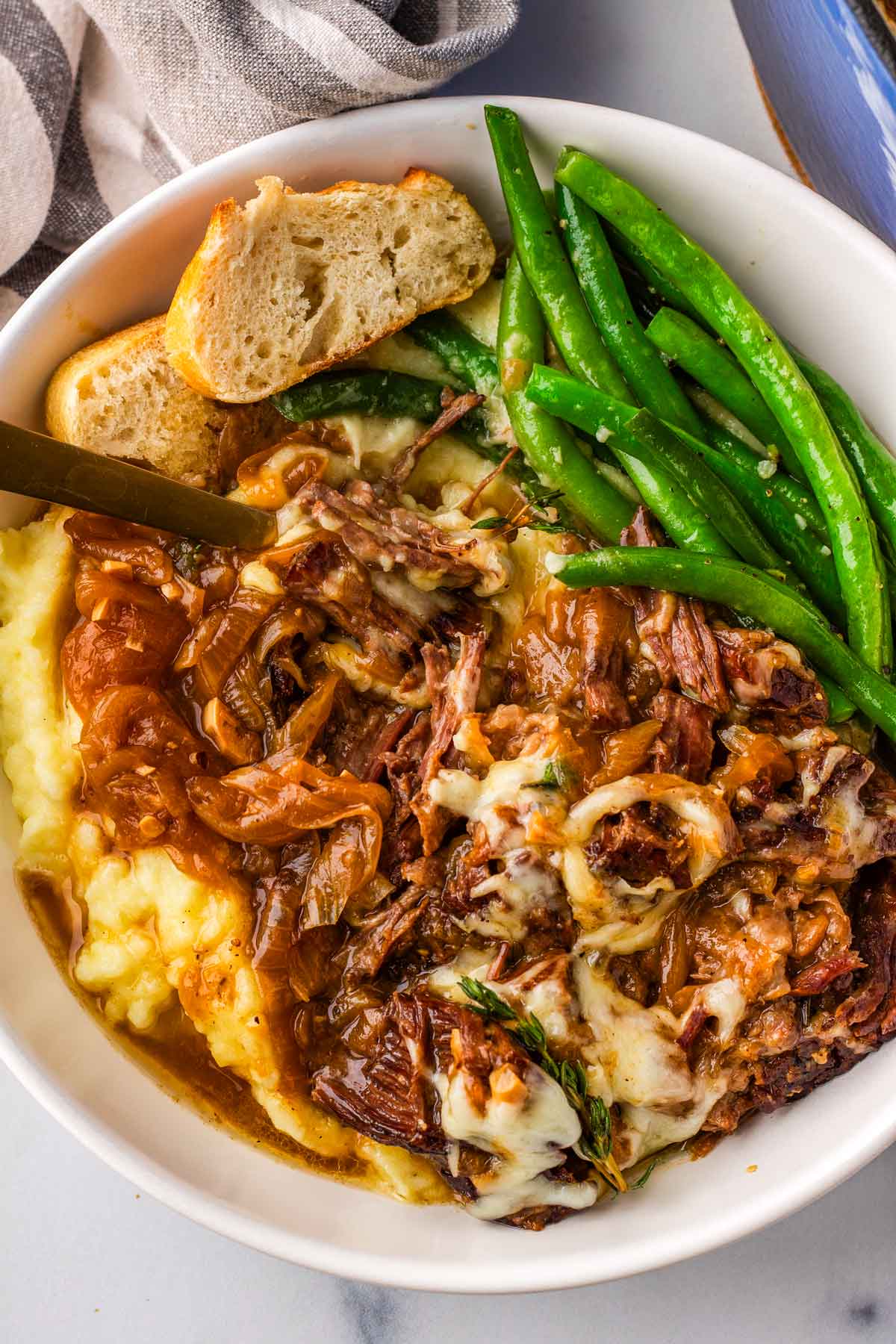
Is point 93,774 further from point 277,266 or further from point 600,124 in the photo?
point 600,124

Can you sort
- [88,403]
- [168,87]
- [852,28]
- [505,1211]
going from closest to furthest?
[852,28], [505,1211], [88,403], [168,87]

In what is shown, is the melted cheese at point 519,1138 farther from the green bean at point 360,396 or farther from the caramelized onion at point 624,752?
the green bean at point 360,396

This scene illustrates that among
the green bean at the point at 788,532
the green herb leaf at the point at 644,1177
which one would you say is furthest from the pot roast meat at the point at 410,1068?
the green bean at the point at 788,532

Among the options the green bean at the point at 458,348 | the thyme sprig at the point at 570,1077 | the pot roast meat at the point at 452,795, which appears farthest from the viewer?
the green bean at the point at 458,348

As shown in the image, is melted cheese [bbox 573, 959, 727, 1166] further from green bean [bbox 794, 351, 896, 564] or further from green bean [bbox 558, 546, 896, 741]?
green bean [bbox 794, 351, 896, 564]

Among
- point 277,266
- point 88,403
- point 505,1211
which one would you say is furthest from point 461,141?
point 505,1211

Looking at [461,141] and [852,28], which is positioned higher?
[852,28]

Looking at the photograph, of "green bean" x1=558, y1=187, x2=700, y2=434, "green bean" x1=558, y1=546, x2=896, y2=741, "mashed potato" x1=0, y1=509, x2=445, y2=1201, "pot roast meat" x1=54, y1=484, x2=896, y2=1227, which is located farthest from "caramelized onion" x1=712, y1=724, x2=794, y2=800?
"mashed potato" x1=0, y1=509, x2=445, y2=1201
